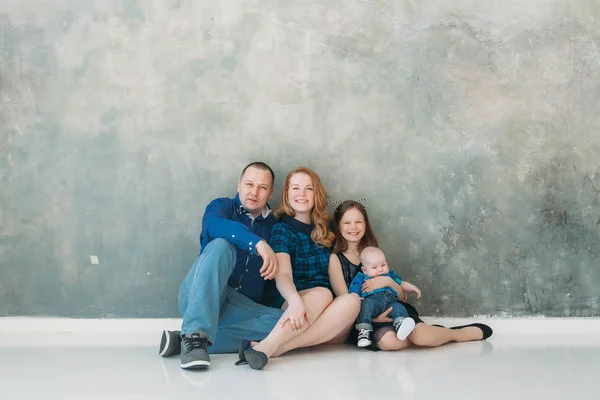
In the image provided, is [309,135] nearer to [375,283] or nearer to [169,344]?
[375,283]

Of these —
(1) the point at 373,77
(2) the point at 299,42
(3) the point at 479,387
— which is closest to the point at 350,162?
(1) the point at 373,77

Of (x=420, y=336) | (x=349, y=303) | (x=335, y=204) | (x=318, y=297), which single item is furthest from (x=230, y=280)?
(x=420, y=336)

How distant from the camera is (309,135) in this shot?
2.98m

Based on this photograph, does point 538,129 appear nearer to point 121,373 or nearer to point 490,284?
point 490,284

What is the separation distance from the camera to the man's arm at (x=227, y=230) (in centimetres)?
235

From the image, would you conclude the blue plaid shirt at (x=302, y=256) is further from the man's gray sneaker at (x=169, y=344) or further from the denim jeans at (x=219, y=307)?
the man's gray sneaker at (x=169, y=344)

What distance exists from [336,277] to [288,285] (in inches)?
13.4

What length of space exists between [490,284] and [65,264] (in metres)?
1.95

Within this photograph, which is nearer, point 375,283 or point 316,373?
point 316,373

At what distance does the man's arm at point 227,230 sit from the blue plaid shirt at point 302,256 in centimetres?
23

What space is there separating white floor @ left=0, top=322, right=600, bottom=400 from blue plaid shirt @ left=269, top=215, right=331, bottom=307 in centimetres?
29

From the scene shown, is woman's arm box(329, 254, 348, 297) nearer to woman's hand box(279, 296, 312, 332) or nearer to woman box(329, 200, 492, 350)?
woman box(329, 200, 492, 350)

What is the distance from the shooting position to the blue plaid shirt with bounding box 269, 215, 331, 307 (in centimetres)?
266

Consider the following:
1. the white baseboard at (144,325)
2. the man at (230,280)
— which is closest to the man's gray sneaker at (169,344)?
the man at (230,280)
